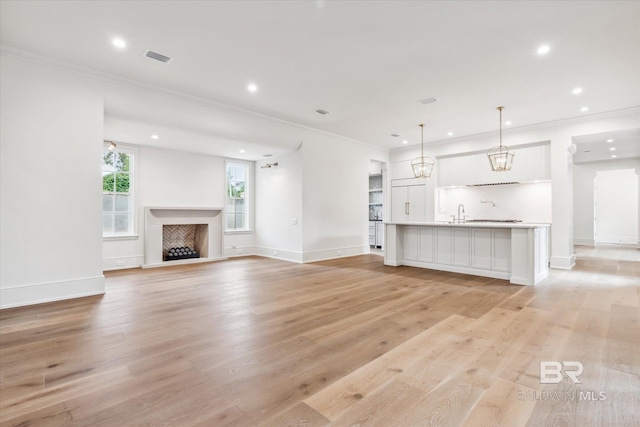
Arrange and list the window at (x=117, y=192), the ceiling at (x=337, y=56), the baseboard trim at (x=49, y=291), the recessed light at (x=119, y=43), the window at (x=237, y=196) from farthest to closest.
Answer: the window at (x=237, y=196) → the window at (x=117, y=192) → the baseboard trim at (x=49, y=291) → the recessed light at (x=119, y=43) → the ceiling at (x=337, y=56)

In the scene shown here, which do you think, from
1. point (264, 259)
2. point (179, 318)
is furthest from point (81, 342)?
point (264, 259)

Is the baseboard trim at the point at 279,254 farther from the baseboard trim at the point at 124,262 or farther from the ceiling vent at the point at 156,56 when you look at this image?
the ceiling vent at the point at 156,56

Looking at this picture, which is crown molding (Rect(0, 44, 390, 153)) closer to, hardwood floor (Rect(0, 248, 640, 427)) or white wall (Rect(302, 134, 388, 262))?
Result: white wall (Rect(302, 134, 388, 262))

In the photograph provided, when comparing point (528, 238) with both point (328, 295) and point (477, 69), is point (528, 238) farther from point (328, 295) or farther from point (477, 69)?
point (328, 295)

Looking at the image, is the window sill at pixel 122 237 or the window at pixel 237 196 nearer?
the window sill at pixel 122 237

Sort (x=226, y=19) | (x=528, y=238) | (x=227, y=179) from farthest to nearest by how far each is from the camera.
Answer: (x=227, y=179) → (x=528, y=238) → (x=226, y=19)

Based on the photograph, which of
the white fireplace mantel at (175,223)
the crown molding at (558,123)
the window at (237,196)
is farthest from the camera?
the window at (237,196)

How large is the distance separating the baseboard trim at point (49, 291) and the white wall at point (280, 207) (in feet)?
12.8

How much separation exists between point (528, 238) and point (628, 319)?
1.69 metres

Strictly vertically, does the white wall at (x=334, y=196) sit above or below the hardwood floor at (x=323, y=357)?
above

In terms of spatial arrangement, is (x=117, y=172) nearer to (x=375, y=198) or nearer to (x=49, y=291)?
(x=49, y=291)

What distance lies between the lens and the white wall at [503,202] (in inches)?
284

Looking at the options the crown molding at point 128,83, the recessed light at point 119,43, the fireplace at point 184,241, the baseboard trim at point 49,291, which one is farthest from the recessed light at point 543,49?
the fireplace at point 184,241

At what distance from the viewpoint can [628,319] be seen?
10.4 feet
